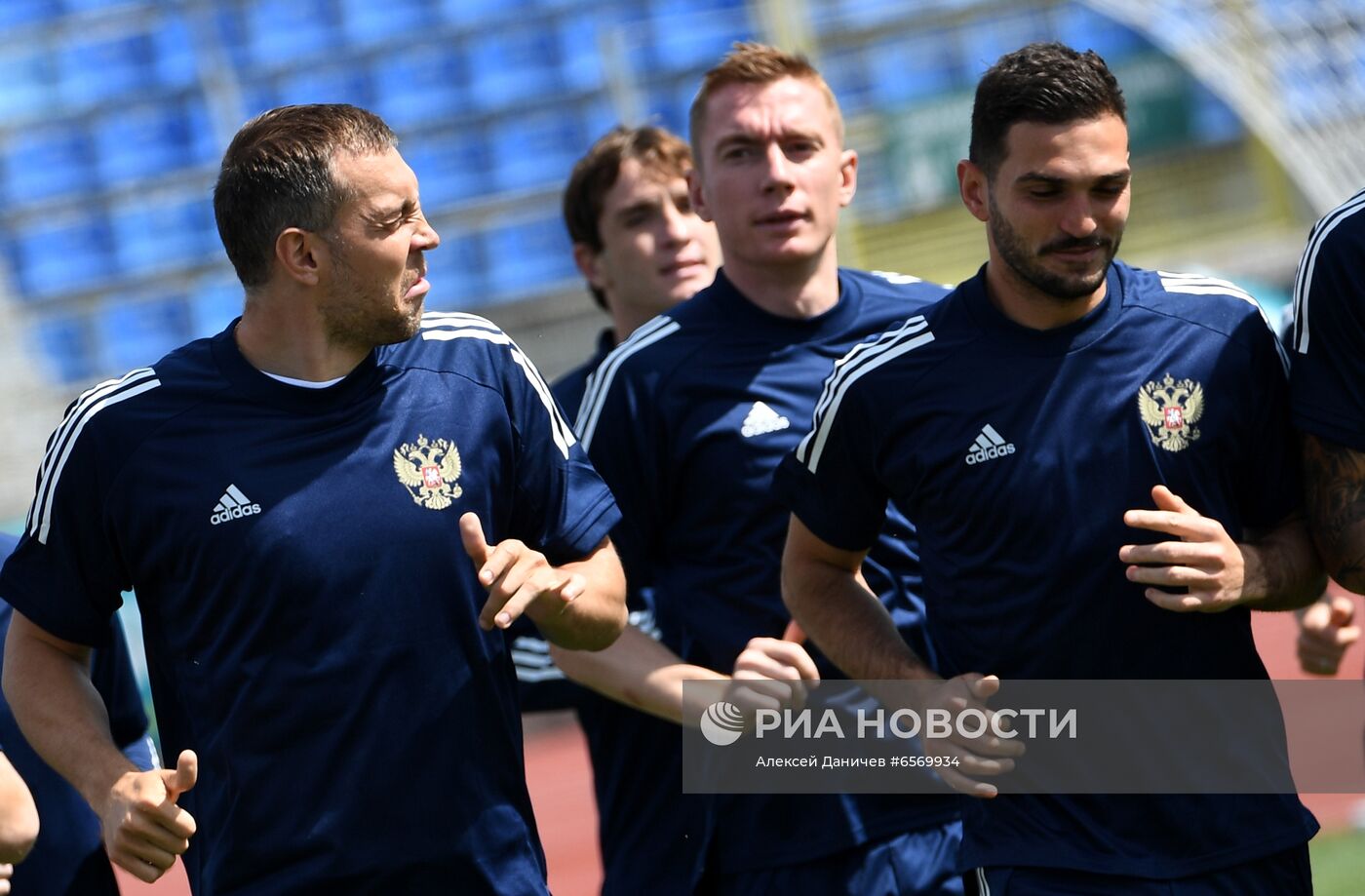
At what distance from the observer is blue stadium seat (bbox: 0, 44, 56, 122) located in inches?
656

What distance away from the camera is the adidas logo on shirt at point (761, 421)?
410cm

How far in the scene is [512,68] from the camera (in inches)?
677

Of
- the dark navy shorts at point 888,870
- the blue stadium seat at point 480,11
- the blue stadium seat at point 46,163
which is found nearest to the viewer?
the dark navy shorts at point 888,870

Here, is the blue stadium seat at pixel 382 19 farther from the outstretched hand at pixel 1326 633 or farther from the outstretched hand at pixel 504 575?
the outstretched hand at pixel 504 575

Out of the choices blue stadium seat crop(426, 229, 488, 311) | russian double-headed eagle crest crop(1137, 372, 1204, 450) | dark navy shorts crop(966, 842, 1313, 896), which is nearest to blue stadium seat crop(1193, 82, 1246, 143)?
blue stadium seat crop(426, 229, 488, 311)

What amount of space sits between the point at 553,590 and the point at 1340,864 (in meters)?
5.54

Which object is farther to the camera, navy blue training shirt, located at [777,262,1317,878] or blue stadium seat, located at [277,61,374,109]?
blue stadium seat, located at [277,61,374,109]

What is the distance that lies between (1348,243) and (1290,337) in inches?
9.6

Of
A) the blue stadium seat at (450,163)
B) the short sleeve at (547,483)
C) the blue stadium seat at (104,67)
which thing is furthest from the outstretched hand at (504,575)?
the blue stadium seat at (104,67)

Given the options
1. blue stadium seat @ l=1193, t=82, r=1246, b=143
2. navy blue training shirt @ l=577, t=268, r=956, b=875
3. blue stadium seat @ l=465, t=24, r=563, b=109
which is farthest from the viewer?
blue stadium seat @ l=465, t=24, r=563, b=109

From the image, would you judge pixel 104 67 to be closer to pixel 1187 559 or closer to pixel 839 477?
pixel 839 477

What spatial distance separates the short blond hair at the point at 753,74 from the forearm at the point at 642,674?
1.36 metres

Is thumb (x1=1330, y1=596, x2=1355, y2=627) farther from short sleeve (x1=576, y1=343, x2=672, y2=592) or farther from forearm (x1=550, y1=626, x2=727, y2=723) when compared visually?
short sleeve (x1=576, y1=343, x2=672, y2=592)

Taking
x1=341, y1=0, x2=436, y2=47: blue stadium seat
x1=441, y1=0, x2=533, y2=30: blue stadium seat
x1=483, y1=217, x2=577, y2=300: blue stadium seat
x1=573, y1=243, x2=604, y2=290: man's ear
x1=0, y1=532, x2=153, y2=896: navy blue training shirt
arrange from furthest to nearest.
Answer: x1=441, y1=0, x2=533, y2=30: blue stadium seat
x1=341, y1=0, x2=436, y2=47: blue stadium seat
x1=483, y1=217, x2=577, y2=300: blue stadium seat
x1=573, y1=243, x2=604, y2=290: man's ear
x1=0, y1=532, x2=153, y2=896: navy blue training shirt
